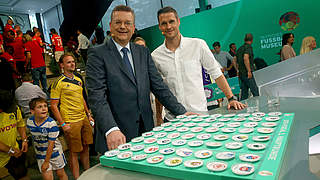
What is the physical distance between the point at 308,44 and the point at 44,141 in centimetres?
510

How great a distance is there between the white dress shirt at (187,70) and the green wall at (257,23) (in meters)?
3.70

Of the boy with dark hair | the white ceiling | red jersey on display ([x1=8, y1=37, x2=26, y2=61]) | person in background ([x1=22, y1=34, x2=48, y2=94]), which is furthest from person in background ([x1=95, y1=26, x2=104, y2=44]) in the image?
the boy with dark hair

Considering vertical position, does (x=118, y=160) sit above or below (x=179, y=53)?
below

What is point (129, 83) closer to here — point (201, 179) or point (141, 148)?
point (141, 148)

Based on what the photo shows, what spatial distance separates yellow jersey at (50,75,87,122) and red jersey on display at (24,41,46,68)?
252 centimetres

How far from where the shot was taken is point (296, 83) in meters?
2.31

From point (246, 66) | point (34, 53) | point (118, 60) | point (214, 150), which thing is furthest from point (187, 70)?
point (34, 53)

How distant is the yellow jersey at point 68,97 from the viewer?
118 inches

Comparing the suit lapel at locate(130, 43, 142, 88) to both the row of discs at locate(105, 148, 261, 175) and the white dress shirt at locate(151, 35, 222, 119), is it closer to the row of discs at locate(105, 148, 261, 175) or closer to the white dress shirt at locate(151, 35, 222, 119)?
the white dress shirt at locate(151, 35, 222, 119)

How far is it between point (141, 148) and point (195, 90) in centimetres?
118

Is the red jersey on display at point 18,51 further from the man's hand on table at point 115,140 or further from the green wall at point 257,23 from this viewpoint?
the man's hand on table at point 115,140

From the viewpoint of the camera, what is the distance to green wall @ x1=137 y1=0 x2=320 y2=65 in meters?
4.60

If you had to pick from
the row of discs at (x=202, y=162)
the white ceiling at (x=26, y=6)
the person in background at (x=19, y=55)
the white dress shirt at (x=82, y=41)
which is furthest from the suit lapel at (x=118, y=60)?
the white ceiling at (x=26, y=6)

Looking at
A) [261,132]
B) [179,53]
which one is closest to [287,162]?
[261,132]
